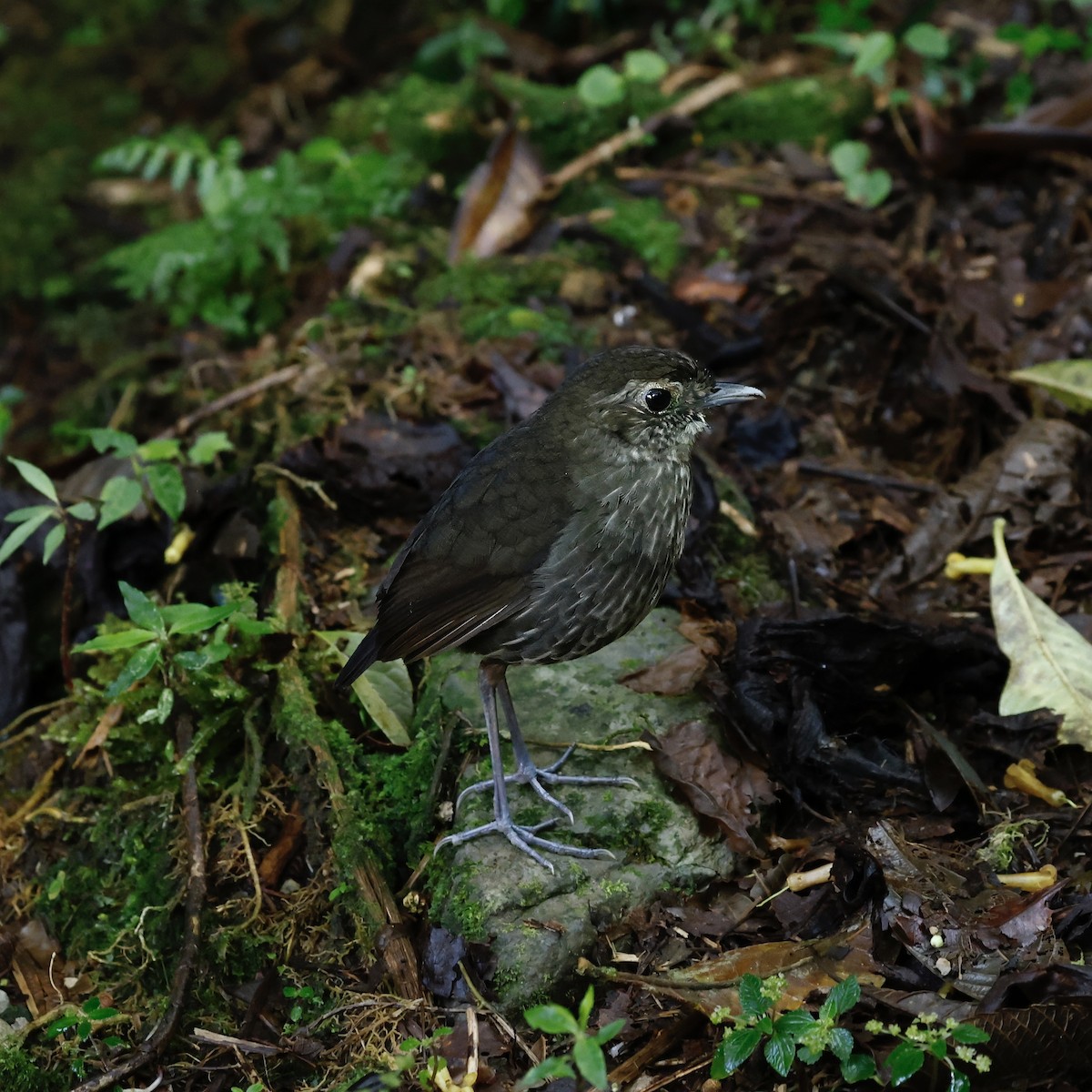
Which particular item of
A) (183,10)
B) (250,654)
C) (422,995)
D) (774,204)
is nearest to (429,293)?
(774,204)

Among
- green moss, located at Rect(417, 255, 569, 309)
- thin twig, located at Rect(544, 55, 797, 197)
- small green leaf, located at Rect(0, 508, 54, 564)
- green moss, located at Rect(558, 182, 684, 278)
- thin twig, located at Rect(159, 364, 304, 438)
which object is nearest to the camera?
small green leaf, located at Rect(0, 508, 54, 564)

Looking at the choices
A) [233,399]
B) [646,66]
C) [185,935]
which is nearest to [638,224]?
[646,66]

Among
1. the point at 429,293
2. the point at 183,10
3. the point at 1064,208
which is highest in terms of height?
the point at 183,10

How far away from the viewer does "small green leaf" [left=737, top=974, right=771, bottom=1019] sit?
2.91 metres

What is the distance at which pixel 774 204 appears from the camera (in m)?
6.34

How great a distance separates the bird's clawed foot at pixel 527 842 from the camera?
3.65 metres

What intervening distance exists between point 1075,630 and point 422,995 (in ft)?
7.73

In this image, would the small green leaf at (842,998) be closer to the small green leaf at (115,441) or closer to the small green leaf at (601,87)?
the small green leaf at (115,441)

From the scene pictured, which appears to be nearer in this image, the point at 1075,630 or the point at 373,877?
the point at 373,877

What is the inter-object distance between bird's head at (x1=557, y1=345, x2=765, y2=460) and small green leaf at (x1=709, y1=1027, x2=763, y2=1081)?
5.52 feet

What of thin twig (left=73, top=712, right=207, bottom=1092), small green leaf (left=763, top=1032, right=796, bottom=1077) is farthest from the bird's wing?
small green leaf (left=763, top=1032, right=796, bottom=1077)

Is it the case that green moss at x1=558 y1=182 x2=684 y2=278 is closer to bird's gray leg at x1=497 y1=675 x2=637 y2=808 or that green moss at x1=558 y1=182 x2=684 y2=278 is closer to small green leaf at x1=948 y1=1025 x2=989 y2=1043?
bird's gray leg at x1=497 y1=675 x2=637 y2=808

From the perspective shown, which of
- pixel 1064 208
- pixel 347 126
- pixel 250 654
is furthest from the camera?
pixel 347 126

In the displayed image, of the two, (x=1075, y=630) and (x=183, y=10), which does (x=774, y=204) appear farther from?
(x=183, y=10)
